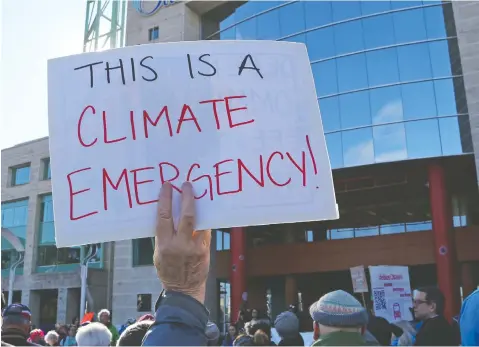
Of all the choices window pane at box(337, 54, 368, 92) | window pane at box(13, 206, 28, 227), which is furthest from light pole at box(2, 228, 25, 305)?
window pane at box(337, 54, 368, 92)

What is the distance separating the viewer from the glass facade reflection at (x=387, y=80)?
1972 centimetres

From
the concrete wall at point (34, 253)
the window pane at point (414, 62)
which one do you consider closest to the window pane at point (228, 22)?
the window pane at point (414, 62)

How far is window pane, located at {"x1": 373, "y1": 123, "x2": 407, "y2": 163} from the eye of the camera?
65.5 ft

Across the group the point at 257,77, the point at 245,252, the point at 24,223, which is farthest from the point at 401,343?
the point at 24,223

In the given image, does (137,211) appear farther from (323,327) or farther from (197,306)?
(323,327)

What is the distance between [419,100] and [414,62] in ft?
5.20

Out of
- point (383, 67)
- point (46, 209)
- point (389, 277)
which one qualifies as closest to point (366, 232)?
point (383, 67)

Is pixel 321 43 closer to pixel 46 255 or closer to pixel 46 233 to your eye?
pixel 46 233

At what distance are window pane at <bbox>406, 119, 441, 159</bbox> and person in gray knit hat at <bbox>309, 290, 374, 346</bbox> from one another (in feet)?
61.4

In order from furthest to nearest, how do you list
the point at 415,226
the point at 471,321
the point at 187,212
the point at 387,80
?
the point at 415,226, the point at 387,80, the point at 471,321, the point at 187,212

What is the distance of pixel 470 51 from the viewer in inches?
774

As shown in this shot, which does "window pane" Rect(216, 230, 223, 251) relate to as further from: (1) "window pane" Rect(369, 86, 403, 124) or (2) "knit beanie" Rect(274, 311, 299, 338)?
(2) "knit beanie" Rect(274, 311, 299, 338)

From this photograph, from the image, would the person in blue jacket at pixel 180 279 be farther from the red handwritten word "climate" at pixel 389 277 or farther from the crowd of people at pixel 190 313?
the red handwritten word "climate" at pixel 389 277

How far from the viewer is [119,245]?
2733cm
